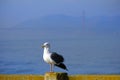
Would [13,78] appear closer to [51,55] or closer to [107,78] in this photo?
[51,55]

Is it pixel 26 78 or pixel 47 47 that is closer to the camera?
pixel 26 78

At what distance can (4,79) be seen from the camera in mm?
8055

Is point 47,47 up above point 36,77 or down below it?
above

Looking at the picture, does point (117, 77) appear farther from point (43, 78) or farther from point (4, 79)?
point (4, 79)

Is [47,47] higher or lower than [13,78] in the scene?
higher

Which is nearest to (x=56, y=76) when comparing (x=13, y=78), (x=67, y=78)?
(x=67, y=78)

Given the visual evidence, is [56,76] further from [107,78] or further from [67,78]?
[107,78]

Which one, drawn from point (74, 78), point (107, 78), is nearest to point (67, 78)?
point (74, 78)

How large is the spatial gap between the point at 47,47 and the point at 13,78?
2.84ft

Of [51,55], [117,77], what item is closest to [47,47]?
[51,55]

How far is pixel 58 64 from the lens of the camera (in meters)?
8.16

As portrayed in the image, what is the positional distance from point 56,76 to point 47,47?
0.98m

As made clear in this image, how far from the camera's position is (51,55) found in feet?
26.8

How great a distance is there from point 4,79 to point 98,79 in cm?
157
